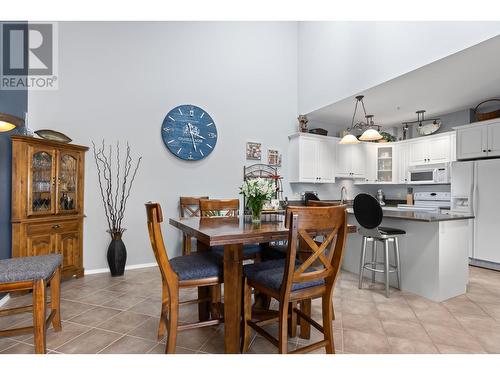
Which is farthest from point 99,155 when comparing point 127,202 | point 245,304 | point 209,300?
point 245,304

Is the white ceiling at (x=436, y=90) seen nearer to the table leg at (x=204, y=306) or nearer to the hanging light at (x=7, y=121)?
the table leg at (x=204, y=306)

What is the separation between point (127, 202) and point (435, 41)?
428cm

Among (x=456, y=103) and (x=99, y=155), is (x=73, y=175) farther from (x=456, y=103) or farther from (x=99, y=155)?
(x=456, y=103)

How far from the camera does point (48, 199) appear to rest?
3.10m

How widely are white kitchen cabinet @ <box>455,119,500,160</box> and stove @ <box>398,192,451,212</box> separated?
0.86 meters

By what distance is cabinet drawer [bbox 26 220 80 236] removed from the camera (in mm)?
2881

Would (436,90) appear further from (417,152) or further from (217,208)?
(217,208)

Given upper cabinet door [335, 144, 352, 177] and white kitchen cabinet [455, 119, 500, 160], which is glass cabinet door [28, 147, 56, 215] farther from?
white kitchen cabinet [455, 119, 500, 160]

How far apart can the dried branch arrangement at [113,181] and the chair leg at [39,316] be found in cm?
188

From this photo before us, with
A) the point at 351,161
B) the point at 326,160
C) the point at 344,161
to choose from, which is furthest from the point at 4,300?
the point at 351,161

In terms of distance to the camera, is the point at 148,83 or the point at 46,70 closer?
the point at 46,70

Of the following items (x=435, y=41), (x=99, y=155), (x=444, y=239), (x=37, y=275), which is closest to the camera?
(x=37, y=275)

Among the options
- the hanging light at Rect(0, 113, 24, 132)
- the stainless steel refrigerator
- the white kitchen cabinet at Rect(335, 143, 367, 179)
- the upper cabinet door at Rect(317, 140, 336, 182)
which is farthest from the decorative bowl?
the stainless steel refrigerator
